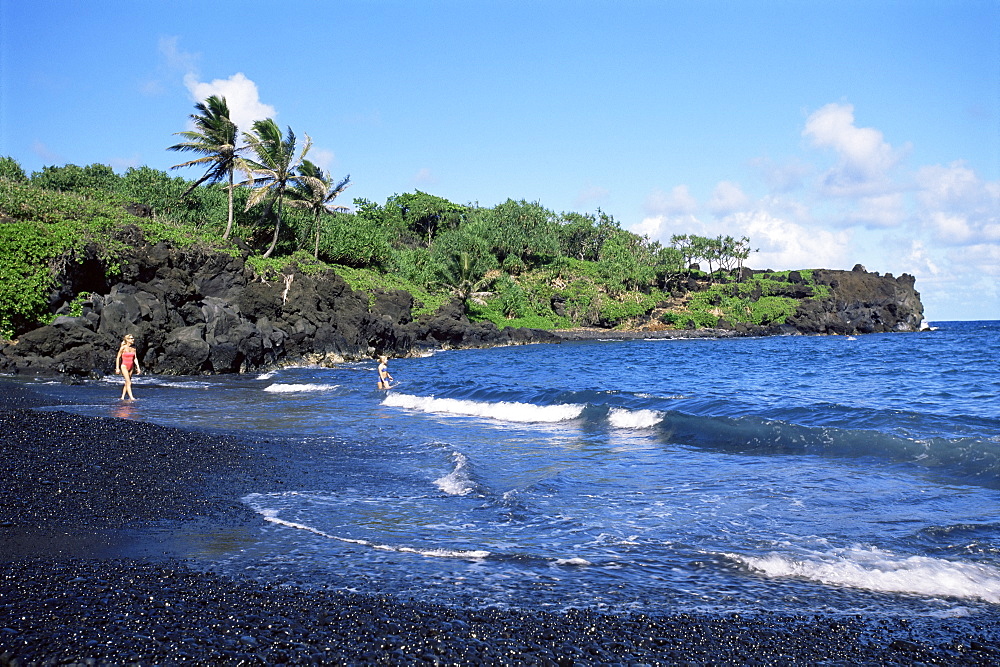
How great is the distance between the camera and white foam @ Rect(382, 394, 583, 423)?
16656 mm

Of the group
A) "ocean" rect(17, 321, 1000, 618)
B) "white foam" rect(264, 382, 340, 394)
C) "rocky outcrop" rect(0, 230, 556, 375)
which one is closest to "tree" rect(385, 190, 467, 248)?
"rocky outcrop" rect(0, 230, 556, 375)

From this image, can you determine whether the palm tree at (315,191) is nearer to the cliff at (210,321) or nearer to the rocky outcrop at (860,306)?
the cliff at (210,321)

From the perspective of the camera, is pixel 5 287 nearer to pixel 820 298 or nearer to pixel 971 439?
pixel 971 439

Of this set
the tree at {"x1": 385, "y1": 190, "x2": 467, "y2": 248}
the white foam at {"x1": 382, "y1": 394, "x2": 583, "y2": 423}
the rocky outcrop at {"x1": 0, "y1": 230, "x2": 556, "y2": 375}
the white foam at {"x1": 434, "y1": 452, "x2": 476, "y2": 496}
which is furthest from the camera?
Answer: the tree at {"x1": 385, "y1": 190, "x2": 467, "y2": 248}

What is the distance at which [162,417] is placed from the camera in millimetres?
14164

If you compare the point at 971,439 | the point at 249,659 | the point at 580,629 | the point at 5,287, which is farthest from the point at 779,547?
the point at 5,287

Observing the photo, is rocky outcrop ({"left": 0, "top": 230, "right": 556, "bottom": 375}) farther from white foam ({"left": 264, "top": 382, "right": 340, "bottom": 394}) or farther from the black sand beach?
the black sand beach

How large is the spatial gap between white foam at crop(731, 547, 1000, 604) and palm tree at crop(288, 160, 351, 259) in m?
44.1

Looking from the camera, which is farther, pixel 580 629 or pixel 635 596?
pixel 635 596

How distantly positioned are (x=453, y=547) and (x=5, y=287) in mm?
23147

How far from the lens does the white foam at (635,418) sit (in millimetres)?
14688

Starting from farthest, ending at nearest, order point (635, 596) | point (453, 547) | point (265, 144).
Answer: point (265, 144) < point (453, 547) < point (635, 596)

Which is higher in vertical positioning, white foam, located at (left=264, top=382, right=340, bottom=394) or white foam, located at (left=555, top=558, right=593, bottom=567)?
white foam, located at (left=264, top=382, right=340, bottom=394)

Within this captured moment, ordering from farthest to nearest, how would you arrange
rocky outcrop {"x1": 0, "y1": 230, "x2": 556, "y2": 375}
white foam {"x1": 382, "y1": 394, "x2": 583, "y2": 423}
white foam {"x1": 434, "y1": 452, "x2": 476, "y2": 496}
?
rocky outcrop {"x1": 0, "y1": 230, "x2": 556, "y2": 375} < white foam {"x1": 382, "y1": 394, "x2": 583, "y2": 423} < white foam {"x1": 434, "y1": 452, "x2": 476, "y2": 496}
